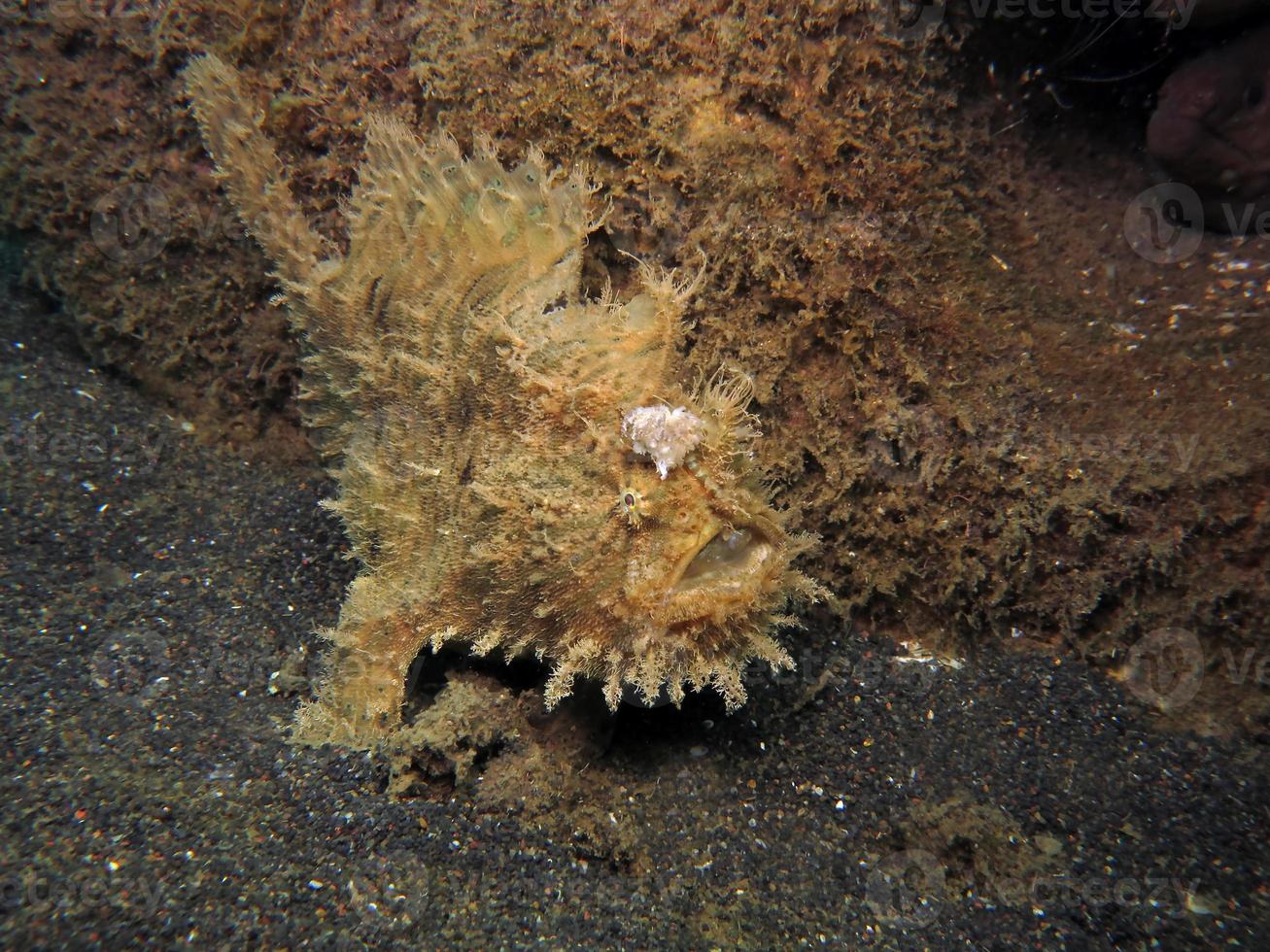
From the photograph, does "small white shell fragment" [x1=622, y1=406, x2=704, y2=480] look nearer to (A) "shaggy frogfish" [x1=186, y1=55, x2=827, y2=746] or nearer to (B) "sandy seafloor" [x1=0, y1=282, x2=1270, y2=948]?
(A) "shaggy frogfish" [x1=186, y1=55, x2=827, y2=746]

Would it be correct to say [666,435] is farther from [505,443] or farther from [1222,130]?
[1222,130]

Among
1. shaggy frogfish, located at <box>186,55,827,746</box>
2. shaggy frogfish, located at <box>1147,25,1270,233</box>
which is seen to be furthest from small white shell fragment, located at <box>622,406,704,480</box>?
shaggy frogfish, located at <box>1147,25,1270,233</box>

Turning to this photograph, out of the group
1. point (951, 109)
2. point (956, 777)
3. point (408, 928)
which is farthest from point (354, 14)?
point (956, 777)

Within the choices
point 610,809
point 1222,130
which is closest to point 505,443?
point 610,809

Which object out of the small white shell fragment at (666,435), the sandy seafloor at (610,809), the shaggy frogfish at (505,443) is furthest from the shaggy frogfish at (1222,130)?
the small white shell fragment at (666,435)

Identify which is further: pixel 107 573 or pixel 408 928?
pixel 107 573

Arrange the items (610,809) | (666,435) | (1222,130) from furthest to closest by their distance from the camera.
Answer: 1. (1222,130)
2. (610,809)
3. (666,435)

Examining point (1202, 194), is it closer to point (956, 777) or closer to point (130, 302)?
point (956, 777)
